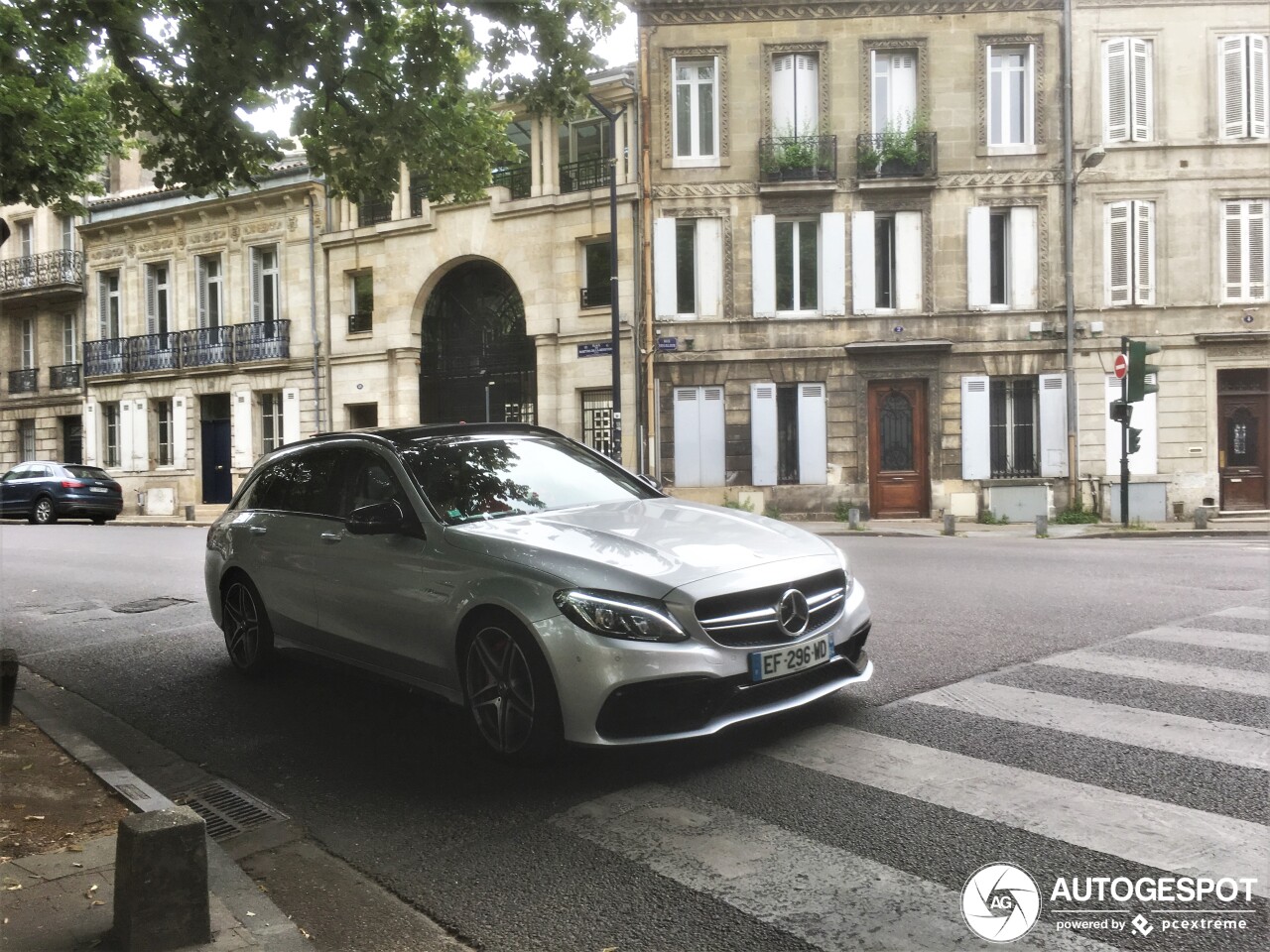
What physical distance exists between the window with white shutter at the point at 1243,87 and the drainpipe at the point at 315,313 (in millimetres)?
23367

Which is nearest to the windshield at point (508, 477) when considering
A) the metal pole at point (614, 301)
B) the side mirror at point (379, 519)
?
the side mirror at point (379, 519)

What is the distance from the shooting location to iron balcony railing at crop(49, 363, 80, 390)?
34719 mm

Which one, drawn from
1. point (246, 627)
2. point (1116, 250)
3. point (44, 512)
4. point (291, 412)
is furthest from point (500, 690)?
point (291, 412)

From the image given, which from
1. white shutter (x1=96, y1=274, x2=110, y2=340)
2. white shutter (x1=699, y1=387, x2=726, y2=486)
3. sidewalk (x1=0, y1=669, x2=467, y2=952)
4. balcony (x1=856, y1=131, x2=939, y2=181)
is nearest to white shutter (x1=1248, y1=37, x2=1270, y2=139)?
balcony (x1=856, y1=131, x2=939, y2=181)

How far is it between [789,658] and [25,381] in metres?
38.8

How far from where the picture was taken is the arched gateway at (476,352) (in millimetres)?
26688

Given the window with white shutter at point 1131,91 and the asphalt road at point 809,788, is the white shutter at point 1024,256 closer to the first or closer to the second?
the window with white shutter at point 1131,91

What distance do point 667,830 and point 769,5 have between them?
22.9m

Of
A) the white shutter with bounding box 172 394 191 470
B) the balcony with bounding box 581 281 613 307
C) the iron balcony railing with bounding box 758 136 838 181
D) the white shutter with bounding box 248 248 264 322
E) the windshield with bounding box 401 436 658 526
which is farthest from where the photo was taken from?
the white shutter with bounding box 172 394 191 470

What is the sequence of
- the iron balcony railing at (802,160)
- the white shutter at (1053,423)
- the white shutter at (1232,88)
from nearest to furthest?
the white shutter at (1232,88), the white shutter at (1053,423), the iron balcony railing at (802,160)

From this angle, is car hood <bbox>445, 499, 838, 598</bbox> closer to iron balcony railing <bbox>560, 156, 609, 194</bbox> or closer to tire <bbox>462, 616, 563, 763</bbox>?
tire <bbox>462, 616, 563, 763</bbox>

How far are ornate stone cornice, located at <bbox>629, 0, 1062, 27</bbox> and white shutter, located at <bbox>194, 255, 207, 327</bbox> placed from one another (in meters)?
16.9

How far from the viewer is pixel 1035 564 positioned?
11.6 metres

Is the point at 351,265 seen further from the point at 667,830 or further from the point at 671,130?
the point at 667,830
